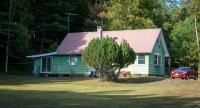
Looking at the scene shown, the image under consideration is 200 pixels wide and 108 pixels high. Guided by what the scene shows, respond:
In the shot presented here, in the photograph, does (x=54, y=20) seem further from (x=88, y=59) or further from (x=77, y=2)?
(x=88, y=59)

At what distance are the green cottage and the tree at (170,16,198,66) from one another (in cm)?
1465

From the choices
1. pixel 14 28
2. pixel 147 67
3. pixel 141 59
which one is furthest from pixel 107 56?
pixel 14 28

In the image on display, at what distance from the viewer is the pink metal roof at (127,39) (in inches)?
1451

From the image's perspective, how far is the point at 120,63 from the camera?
89.8ft

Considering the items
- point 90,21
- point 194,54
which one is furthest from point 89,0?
point 194,54

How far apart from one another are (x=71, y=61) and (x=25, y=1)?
11820mm

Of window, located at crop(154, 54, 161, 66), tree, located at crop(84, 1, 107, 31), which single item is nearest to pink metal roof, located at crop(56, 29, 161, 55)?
window, located at crop(154, 54, 161, 66)

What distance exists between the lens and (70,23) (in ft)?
→ 183

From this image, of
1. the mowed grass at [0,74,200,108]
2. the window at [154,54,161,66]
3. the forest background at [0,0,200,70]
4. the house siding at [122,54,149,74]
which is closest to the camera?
the mowed grass at [0,74,200,108]

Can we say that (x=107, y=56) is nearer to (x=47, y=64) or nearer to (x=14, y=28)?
(x=47, y=64)

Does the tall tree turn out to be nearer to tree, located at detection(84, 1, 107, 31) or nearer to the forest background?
the forest background

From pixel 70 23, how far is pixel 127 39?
62.4 ft

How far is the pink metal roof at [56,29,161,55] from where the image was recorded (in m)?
36.8

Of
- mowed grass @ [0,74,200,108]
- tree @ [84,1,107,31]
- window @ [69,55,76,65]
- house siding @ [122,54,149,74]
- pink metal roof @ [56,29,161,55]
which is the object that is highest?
tree @ [84,1,107,31]
